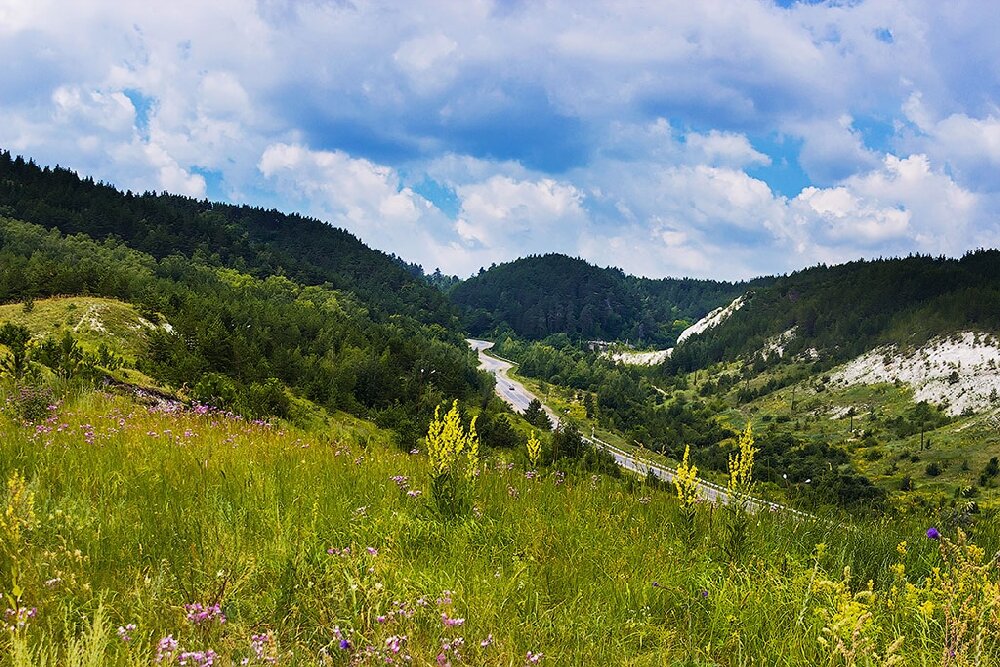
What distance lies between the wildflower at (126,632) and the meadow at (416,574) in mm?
18

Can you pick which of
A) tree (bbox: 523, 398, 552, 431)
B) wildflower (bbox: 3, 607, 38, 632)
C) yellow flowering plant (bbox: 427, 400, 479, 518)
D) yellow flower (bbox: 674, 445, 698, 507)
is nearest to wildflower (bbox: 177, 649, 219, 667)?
wildflower (bbox: 3, 607, 38, 632)

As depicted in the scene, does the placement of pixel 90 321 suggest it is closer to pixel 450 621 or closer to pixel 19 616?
pixel 19 616

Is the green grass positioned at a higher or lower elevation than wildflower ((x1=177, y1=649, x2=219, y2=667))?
higher

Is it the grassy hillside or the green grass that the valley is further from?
the green grass

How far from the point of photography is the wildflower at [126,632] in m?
2.55

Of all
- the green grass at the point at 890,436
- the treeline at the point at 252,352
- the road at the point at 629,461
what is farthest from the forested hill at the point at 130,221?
the green grass at the point at 890,436

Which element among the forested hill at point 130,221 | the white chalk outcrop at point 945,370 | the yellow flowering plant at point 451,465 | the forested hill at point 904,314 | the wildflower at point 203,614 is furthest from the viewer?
the forested hill at point 904,314

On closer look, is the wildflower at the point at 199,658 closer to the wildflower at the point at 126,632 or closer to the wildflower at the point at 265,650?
the wildflower at the point at 265,650

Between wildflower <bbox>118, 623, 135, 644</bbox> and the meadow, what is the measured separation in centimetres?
2

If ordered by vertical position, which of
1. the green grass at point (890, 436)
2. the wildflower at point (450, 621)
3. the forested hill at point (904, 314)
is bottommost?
the wildflower at point (450, 621)

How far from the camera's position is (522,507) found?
546 centimetres

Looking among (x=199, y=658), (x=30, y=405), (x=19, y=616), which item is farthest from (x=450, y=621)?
(x=30, y=405)

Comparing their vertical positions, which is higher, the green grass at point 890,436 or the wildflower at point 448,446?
the green grass at point 890,436

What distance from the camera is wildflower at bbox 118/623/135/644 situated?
100 inches
